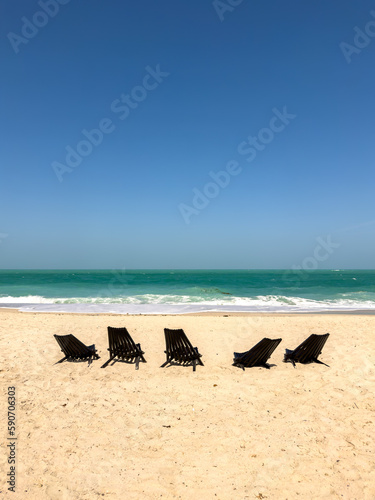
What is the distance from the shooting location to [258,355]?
24.4 feet

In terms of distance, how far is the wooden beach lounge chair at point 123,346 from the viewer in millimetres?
7805

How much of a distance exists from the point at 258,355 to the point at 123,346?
3721 mm

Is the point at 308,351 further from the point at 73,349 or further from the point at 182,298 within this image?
the point at 182,298

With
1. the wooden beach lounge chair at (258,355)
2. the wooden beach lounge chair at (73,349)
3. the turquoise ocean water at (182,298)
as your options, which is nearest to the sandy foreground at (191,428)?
the wooden beach lounge chair at (258,355)

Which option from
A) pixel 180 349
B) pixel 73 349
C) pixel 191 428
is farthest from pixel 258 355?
pixel 73 349

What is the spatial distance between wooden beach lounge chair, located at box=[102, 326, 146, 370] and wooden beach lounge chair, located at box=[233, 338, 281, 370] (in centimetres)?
273

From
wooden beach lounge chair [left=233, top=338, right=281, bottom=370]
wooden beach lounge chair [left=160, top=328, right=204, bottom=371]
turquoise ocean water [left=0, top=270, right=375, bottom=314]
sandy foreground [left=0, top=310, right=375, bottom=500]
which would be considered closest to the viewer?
sandy foreground [left=0, top=310, right=375, bottom=500]

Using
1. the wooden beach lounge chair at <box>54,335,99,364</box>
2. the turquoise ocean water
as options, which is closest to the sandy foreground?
the wooden beach lounge chair at <box>54,335,99,364</box>

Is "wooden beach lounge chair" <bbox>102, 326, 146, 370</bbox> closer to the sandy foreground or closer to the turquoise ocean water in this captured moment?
the sandy foreground

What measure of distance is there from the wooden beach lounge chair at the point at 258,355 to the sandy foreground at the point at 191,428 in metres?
0.21

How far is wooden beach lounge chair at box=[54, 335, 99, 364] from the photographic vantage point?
7723 millimetres

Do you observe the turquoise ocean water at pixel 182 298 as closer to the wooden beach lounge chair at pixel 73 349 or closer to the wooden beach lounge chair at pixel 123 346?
the wooden beach lounge chair at pixel 73 349

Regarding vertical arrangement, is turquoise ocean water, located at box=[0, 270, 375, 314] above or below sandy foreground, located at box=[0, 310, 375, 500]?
below

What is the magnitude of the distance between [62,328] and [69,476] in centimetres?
899
